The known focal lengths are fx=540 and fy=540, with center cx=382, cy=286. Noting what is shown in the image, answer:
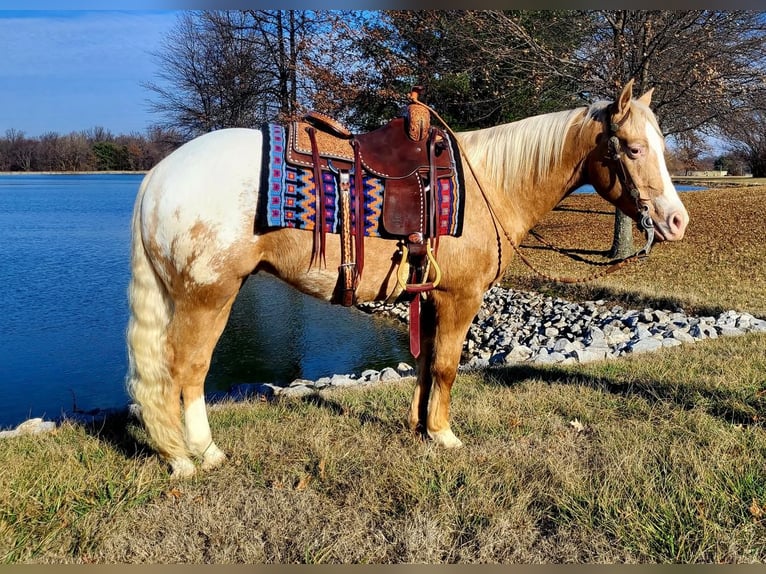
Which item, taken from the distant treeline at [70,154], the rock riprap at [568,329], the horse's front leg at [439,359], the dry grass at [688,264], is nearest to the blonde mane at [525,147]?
the horse's front leg at [439,359]

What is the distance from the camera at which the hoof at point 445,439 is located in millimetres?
3330

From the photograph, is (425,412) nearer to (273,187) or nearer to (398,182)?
(398,182)

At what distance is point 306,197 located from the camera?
279 cm

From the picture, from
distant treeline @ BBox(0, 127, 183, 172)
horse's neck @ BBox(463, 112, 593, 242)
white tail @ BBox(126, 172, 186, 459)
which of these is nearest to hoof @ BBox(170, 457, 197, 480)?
white tail @ BBox(126, 172, 186, 459)

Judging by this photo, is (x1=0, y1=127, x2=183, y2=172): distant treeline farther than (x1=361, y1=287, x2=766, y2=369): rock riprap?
Yes

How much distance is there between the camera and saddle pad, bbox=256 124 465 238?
273cm

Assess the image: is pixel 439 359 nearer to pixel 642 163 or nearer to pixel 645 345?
pixel 642 163

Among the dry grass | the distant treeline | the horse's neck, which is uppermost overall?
the distant treeline

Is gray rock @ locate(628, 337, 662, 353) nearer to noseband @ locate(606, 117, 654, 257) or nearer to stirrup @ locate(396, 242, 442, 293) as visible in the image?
noseband @ locate(606, 117, 654, 257)

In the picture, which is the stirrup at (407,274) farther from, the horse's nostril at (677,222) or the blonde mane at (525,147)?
the horse's nostril at (677,222)

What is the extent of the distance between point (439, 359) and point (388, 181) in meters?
1.10

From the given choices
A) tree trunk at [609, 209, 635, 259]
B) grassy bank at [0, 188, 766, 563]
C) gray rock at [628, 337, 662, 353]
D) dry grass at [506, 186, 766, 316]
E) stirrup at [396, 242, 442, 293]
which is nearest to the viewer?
grassy bank at [0, 188, 766, 563]

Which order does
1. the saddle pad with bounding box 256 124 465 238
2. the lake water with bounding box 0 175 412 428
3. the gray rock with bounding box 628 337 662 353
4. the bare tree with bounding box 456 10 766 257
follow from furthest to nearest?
the bare tree with bounding box 456 10 766 257, the lake water with bounding box 0 175 412 428, the gray rock with bounding box 628 337 662 353, the saddle pad with bounding box 256 124 465 238

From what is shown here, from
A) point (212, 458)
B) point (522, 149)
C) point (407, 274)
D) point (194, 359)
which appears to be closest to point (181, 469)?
point (212, 458)
